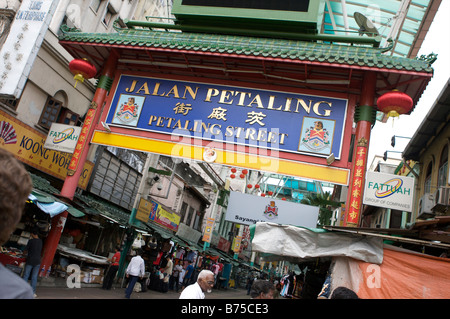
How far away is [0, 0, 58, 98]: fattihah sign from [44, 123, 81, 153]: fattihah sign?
5.82ft

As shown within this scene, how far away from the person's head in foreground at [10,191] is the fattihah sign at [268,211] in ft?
37.1

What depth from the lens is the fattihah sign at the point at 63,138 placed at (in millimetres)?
12648

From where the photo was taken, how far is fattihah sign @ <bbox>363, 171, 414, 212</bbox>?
387 inches

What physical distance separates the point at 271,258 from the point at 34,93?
11859 mm

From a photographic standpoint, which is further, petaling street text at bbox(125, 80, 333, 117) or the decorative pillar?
petaling street text at bbox(125, 80, 333, 117)

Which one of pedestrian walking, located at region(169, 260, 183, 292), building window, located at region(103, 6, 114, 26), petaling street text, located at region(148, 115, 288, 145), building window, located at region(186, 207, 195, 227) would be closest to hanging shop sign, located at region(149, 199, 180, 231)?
pedestrian walking, located at region(169, 260, 183, 292)

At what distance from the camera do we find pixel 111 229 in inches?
784

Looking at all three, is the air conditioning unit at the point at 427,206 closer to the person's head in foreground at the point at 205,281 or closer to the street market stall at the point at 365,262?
the street market stall at the point at 365,262

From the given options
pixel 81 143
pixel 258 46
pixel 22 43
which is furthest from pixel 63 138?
pixel 258 46

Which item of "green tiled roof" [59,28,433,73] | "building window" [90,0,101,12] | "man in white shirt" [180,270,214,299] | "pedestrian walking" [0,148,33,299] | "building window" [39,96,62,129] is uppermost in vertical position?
"building window" [90,0,101,12]

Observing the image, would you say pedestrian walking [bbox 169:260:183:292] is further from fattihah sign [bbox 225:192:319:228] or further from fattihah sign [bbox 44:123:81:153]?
fattihah sign [bbox 44:123:81:153]

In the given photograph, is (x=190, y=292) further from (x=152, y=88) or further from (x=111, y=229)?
(x=111, y=229)

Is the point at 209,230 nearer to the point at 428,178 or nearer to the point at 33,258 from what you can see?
the point at 428,178
